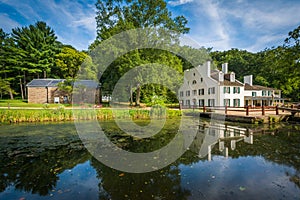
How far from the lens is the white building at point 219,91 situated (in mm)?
25391

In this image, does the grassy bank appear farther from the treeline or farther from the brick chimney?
the treeline

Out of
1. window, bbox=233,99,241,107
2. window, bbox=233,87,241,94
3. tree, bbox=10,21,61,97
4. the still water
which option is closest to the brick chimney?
window, bbox=233,87,241,94

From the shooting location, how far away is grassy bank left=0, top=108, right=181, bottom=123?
14.0m

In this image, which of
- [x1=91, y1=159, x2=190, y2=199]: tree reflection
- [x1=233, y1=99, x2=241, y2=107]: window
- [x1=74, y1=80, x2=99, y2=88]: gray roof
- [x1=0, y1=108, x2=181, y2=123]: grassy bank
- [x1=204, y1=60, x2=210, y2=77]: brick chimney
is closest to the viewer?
[x1=91, y1=159, x2=190, y2=199]: tree reflection

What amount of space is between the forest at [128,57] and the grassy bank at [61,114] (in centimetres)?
342

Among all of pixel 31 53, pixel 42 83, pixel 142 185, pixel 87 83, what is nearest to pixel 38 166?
pixel 142 185

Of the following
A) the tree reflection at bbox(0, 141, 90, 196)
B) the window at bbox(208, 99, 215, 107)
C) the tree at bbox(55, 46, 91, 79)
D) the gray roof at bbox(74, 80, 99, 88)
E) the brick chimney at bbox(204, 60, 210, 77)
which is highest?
the tree at bbox(55, 46, 91, 79)

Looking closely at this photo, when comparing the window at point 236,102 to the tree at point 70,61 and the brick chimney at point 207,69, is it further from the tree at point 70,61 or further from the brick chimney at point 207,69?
the tree at point 70,61

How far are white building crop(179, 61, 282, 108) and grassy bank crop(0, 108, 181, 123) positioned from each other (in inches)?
400

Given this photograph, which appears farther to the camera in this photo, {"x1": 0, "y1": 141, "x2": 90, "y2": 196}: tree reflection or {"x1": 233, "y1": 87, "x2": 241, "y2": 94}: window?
{"x1": 233, "y1": 87, "x2": 241, "y2": 94}: window

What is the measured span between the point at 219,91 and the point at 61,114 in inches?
829

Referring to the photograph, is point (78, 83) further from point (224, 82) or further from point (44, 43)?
point (224, 82)

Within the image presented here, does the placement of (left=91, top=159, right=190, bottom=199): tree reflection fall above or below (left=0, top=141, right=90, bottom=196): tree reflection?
above

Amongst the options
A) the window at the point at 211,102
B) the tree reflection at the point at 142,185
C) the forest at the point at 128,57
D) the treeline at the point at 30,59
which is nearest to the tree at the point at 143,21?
the forest at the point at 128,57
